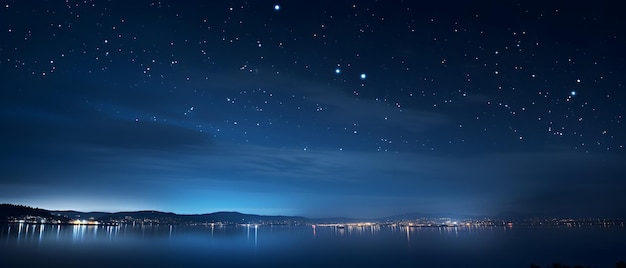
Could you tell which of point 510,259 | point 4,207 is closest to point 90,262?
point 510,259

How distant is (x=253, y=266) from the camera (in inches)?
1214

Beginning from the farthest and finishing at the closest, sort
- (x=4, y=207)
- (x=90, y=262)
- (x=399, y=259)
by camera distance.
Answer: (x=4, y=207), (x=399, y=259), (x=90, y=262)

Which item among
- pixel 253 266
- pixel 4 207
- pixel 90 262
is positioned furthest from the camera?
pixel 4 207

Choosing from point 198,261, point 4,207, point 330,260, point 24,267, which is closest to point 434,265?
point 330,260

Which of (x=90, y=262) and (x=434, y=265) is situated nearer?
(x=90, y=262)

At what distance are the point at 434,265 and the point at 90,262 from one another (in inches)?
1011

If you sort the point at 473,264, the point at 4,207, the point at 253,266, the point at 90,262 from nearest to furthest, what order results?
the point at 90,262 → the point at 253,266 → the point at 473,264 → the point at 4,207

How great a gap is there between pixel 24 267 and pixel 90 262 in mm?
4600

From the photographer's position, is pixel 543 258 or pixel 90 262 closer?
pixel 90 262

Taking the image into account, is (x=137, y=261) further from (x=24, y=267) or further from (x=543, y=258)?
(x=543, y=258)

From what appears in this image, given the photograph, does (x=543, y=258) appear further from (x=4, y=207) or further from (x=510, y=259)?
(x=4, y=207)

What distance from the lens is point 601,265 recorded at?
3188 cm

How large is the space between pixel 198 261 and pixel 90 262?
7719mm

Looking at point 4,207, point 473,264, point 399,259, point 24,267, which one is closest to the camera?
point 24,267
